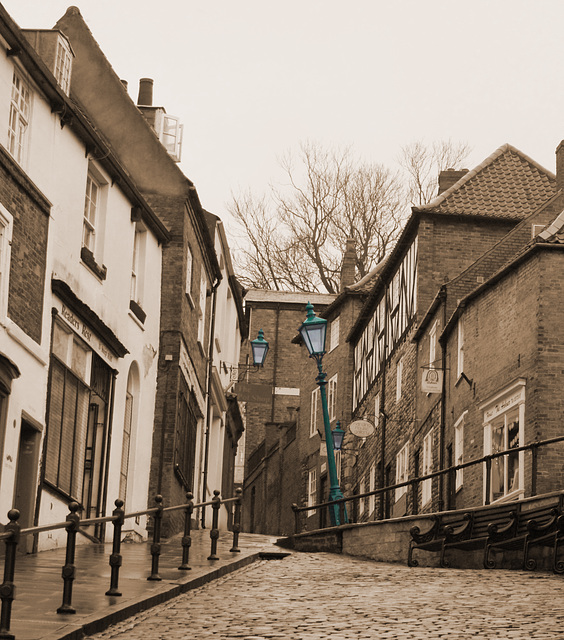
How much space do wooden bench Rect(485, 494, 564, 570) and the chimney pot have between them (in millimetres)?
16081

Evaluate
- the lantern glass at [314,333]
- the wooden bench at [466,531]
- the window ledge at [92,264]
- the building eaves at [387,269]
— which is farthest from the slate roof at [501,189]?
the wooden bench at [466,531]

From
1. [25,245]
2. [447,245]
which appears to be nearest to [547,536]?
[25,245]

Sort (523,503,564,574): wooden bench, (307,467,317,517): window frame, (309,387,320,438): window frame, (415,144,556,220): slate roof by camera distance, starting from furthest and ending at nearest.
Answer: (309,387,320,438): window frame, (307,467,317,517): window frame, (415,144,556,220): slate roof, (523,503,564,574): wooden bench

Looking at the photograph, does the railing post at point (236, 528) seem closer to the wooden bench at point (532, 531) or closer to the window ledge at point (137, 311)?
the wooden bench at point (532, 531)

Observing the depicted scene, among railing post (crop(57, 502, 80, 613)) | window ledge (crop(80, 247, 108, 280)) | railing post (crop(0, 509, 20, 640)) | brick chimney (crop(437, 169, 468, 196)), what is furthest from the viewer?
brick chimney (crop(437, 169, 468, 196))

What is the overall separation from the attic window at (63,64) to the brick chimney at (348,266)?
83.1ft

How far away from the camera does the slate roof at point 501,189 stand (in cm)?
3206

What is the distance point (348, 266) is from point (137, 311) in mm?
23163

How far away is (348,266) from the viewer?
44531 millimetres

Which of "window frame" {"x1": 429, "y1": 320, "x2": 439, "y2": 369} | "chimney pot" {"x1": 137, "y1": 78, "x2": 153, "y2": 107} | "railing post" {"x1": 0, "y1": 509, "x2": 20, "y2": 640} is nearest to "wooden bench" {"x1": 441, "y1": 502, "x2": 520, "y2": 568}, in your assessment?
"railing post" {"x1": 0, "y1": 509, "x2": 20, "y2": 640}

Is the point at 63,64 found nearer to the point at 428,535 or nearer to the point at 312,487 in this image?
the point at 428,535

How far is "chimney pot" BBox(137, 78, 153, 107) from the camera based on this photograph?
30016mm

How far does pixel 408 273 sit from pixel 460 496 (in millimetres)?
9229

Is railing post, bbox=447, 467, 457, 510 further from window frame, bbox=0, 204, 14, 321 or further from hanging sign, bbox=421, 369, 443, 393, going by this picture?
window frame, bbox=0, 204, 14, 321
